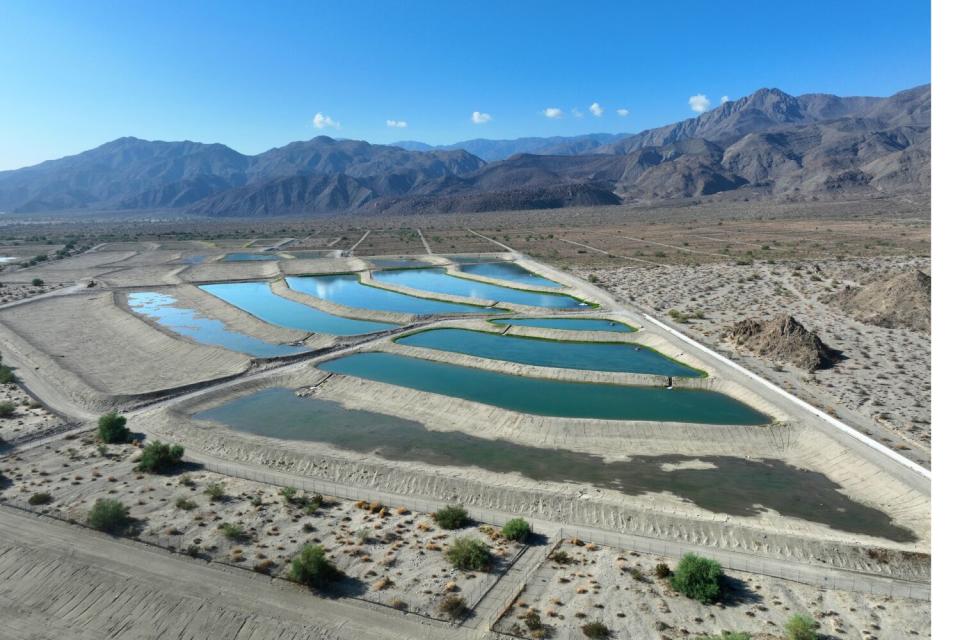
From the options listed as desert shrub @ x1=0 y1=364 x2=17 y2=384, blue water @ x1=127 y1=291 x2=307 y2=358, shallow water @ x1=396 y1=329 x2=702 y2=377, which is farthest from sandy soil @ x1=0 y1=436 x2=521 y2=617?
shallow water @ x1=396 y1=329 x2=702 y2=377

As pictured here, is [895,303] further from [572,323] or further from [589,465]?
[589,465]

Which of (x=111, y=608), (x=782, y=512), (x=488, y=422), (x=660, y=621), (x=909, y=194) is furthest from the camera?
(x=909, y=194)

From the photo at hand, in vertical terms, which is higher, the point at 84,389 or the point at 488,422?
the point at 84,389

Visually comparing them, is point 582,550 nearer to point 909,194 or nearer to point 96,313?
point 96,313

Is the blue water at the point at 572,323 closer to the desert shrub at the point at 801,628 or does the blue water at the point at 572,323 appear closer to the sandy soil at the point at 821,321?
the sandy soil at the point at 821,321

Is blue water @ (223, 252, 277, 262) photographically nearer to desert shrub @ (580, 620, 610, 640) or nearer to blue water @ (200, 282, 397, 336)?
blue water @ (200, 282, 397, 336)

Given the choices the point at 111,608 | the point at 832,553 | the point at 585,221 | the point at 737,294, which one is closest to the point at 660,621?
the point at 832,553

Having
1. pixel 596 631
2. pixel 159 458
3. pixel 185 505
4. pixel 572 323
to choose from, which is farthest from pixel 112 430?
pixel 572 323
